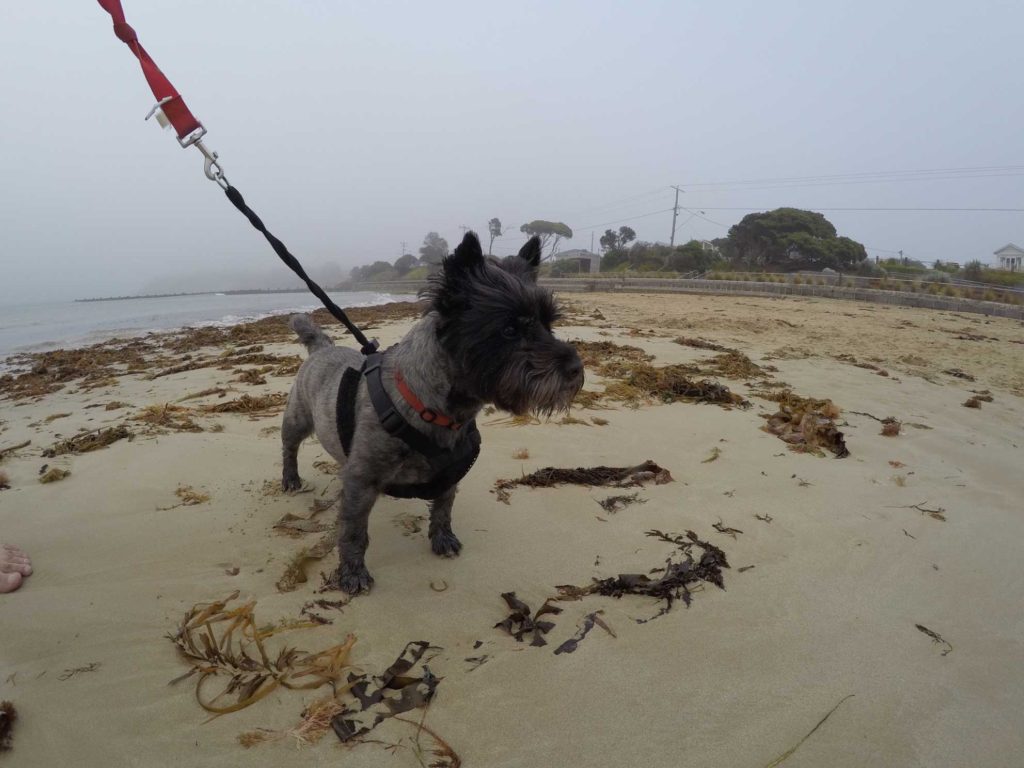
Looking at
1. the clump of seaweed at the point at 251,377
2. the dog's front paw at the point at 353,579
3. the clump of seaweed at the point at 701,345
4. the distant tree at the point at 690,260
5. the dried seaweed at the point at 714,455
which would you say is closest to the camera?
the dog's front paw at the point at 353,579

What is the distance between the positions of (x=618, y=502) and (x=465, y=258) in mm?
2110

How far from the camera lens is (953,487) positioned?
3922 mm

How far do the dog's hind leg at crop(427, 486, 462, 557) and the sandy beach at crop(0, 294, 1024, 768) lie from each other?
0.26 ft

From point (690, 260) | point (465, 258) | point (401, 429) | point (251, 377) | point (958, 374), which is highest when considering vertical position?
point (690, 260)

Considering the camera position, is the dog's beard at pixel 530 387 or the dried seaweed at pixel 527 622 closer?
the dried seaweed at pixel 527 622

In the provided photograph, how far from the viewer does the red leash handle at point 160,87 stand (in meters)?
2.74

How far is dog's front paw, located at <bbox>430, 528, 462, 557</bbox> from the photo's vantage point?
3.16 m

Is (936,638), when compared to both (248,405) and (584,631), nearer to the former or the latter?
(584,631)

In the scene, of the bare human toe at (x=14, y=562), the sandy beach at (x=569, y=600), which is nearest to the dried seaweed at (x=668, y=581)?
the sandy beach at (x=569, y=600)

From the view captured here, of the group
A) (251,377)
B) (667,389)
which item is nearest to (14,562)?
(251,377)

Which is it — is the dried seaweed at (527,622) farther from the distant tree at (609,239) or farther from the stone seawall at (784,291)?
the distant tree at (609,239)

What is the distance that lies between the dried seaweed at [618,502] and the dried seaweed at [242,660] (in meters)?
1.94

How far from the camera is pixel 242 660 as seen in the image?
2.15 metres

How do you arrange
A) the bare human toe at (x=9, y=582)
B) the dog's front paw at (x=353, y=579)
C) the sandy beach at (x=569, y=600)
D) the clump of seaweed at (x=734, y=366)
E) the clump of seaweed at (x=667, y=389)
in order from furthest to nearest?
the clump of seaweed at (x=734, y=366)
the clump of seaweed at (x=667, y=389)
the dog's front paw at (x=353, y=579)
the bare human toe at (x=9, y=582)
the sandy beach at (x=569, y=600)
